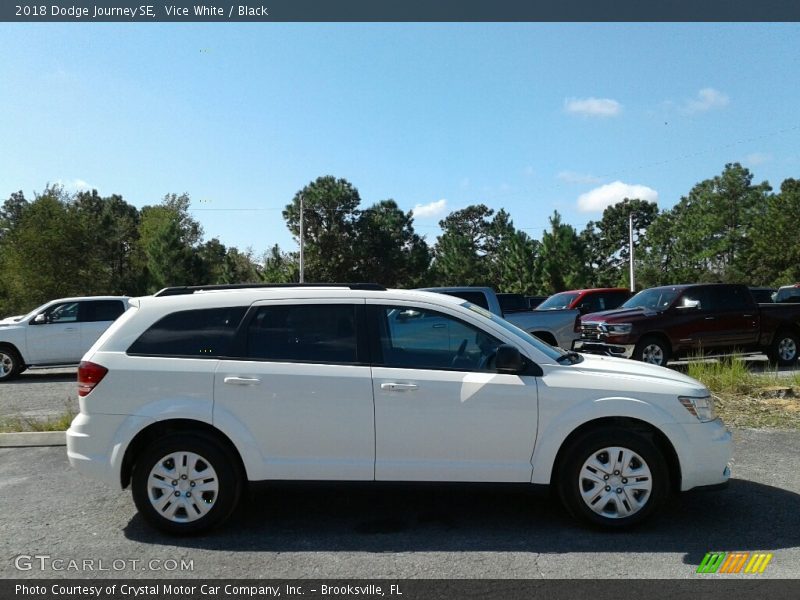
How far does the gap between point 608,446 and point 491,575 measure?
51.2 inches

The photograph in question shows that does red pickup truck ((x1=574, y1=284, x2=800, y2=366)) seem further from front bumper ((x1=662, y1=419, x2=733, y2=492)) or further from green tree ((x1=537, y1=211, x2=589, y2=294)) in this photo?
green tree ((x1=537, y1=211, x2=589, y2=294))

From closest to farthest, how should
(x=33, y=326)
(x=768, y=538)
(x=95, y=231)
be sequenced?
(x=768, y=538) < (x=33, y=326) < (x=95, y=231)

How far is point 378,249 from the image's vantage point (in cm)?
6394

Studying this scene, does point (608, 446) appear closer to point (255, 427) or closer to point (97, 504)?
point (255, 427)

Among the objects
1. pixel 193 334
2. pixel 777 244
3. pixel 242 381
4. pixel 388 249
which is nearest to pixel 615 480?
pixel 242 381

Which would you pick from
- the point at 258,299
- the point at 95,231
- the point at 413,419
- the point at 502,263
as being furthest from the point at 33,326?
the point at 502,263

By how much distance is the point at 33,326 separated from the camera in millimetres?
14789

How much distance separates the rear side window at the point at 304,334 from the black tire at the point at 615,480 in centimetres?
178

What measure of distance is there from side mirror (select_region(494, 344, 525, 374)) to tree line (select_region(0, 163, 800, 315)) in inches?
1669

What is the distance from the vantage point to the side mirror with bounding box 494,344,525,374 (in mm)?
4785

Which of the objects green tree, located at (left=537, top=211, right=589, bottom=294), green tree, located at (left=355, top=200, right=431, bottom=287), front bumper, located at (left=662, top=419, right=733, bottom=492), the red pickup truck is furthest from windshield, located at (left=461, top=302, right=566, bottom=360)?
green tree, located at (left=355, top=200, right=431, bottom=287)

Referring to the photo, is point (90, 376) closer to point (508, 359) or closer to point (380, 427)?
point (380, 427)

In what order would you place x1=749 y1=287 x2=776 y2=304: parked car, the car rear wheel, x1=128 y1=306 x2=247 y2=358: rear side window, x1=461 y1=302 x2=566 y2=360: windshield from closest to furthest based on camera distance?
x1=128 y1=306 x2=247 y2=358: rear side window → x1=461 y1=302 x2=566 y2=360: windshield → the car rear wheel → x1=749 y1=287 x2=776 y2=304: parked car

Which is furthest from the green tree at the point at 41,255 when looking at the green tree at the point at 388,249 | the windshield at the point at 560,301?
the windshield at the point at 560,301
